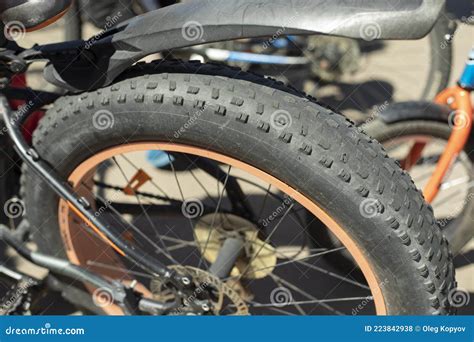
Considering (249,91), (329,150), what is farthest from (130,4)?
(329,150)

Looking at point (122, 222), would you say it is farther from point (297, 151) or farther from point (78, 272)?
point (297, 151)

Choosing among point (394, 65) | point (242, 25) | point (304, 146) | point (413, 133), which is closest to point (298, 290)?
point (413, 133)

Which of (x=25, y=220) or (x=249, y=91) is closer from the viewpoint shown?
(x=249, y=91)

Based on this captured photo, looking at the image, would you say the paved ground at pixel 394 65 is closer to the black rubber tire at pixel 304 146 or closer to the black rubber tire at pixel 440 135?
the black rubber tire at pixel 440 135

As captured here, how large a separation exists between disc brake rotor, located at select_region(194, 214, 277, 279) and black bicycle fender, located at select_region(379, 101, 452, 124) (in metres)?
0.63

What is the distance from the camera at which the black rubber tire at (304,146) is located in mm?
1433

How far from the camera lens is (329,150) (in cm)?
142

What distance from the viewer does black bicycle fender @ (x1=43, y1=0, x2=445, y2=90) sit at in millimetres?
1354

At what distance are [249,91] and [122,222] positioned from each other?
91cm

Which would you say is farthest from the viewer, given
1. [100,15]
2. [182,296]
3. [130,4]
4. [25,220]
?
[100,15]

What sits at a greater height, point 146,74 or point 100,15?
point 100,15

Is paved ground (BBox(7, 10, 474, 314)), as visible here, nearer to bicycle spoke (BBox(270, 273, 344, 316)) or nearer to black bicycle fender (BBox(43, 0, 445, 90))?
bicycle spoke (BBox(270, 273, 344, 316))

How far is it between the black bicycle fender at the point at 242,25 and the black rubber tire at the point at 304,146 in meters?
0.07

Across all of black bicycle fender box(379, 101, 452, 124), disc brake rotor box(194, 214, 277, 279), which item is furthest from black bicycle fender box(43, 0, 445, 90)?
black bicycle fender box(379, 101, 452, 124)
